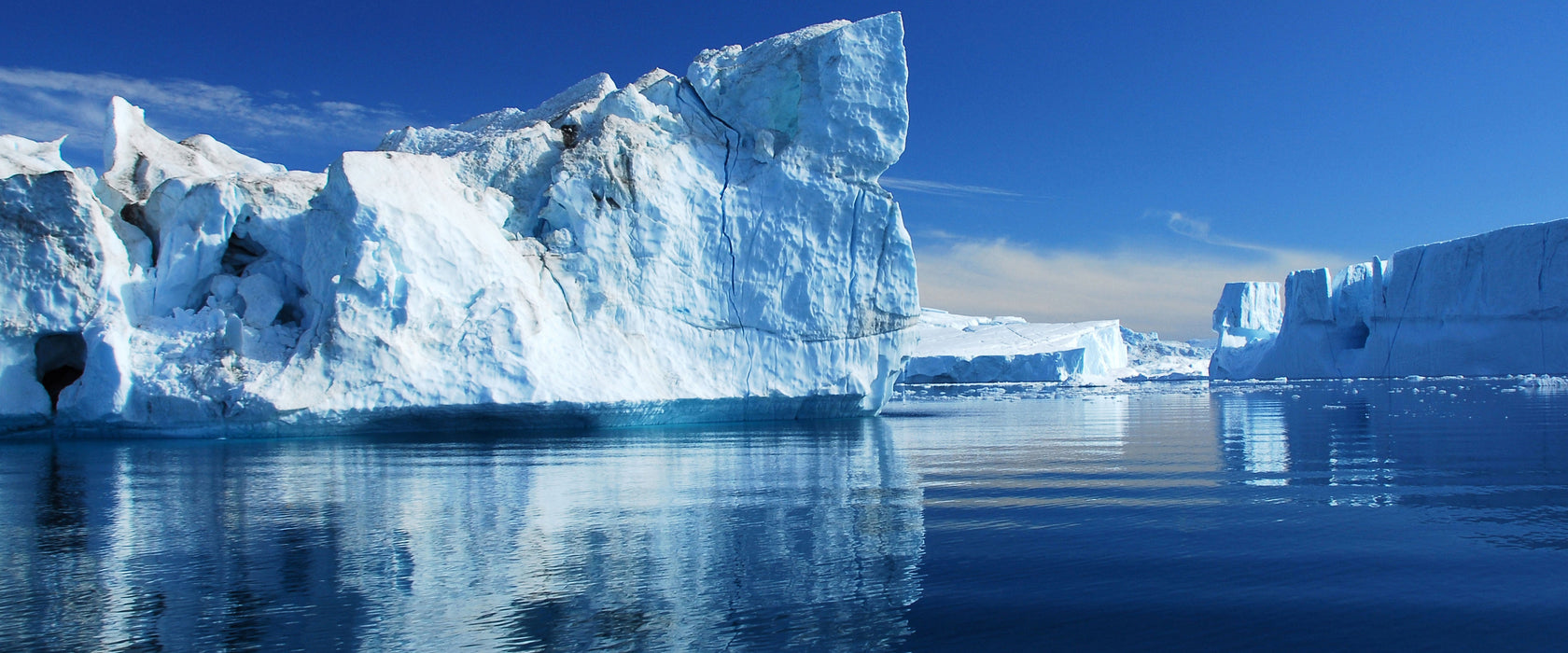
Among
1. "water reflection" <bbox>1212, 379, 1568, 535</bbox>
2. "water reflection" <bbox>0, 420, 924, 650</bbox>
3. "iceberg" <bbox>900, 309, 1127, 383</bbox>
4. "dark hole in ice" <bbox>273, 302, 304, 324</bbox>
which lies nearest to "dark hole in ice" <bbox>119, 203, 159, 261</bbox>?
"dark hole in ice" <bbox>273, 302, 304, 324</bbox>

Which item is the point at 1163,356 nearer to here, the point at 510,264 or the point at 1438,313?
the point at 1438,313

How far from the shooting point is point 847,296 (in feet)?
40.7

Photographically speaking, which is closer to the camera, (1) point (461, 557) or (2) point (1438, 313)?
(1) point (461, 557)

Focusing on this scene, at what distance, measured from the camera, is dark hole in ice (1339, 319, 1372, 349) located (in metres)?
34.9

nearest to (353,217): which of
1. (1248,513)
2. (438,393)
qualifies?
(438,393)

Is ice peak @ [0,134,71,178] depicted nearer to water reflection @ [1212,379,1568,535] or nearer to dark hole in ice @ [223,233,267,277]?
dark hole in ice @ [223,233,267,277]

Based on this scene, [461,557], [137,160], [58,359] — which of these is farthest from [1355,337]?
[461,557]

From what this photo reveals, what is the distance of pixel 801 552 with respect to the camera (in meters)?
3.59

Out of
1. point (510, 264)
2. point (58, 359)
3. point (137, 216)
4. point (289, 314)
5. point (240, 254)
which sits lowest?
point (58, 359)

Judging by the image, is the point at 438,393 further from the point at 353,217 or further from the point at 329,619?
the point at 329,619

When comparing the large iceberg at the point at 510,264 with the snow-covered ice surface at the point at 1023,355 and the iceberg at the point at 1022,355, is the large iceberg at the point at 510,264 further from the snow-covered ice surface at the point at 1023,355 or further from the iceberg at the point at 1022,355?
the iceberg at the point at 1022,355

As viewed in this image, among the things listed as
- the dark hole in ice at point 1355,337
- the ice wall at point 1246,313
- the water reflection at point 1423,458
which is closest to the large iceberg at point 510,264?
the water reflection at point 1423,458

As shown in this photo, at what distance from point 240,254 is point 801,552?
1037cm

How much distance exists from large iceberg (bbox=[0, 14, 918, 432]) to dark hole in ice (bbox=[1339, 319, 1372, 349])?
29.4 meters
